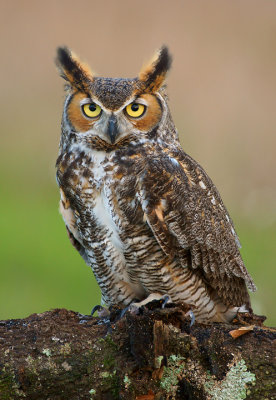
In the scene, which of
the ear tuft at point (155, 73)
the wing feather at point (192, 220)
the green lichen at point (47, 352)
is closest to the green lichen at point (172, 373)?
the green lichen at point (47, 352)

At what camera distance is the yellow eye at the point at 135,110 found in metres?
2.71

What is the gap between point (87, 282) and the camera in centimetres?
494

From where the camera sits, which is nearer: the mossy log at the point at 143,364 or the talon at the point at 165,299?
the mossy log at the point at 143,364

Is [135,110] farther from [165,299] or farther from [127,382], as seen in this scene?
[127,382]

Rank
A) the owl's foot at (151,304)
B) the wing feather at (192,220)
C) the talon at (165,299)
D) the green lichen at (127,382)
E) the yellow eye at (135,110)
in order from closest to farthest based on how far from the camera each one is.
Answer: the green lichen at (127,382) < the owl's foot at (151,304) < the talon at (165,299) < the wing feather at (192,220) < the yellow eye at (135,110)

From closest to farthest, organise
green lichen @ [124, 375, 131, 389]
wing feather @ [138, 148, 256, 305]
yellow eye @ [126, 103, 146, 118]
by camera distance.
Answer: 1. green lichen @ [124, 375, 131, 389]
2. wing feather @ [138, 148, 256, 305]
3. yellow eye @ [126, 103, 146, 118]

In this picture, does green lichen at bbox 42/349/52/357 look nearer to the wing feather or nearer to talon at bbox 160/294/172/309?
talon at bbox 160/294/172/309

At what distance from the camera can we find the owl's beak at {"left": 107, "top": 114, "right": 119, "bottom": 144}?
2625 mm

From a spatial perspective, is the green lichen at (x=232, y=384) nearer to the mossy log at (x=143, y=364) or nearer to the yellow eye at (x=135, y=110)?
the mossy log at (x=143, y=364)

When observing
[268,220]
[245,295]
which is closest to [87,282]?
[268,220]

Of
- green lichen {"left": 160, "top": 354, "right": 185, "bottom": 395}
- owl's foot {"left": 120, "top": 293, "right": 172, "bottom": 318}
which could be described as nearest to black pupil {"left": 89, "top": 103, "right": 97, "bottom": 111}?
owl's foot {"left": 120, "top": 293, "right": 172, "bottom": 318}

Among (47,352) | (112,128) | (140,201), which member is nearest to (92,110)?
(112,128)

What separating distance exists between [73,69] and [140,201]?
602 mm

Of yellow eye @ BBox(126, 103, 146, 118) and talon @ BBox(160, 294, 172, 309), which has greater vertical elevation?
yellow eye @ BBox(126, 103, 146, 118)
